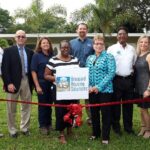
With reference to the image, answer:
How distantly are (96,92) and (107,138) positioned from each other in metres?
0.92

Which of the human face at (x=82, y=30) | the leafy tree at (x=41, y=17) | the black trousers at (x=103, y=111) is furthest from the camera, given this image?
the leafy tree at (x=41, y=17)

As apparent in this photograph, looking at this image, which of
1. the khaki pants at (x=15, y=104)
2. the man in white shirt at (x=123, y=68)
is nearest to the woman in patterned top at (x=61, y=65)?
the khaki pants at (x=15, y=104)

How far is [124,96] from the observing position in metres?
8.52

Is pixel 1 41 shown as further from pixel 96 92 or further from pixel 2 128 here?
pixel 96 92

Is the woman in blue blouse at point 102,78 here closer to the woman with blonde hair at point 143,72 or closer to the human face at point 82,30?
the woman with blonde hair at point 143,72

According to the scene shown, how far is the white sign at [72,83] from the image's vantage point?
759cm

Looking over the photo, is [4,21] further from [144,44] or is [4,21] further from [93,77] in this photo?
[93,77]

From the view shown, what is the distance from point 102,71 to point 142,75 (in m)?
0.97

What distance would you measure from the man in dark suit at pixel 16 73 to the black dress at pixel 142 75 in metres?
2.12

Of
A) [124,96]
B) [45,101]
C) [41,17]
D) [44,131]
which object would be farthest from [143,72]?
[41,17]

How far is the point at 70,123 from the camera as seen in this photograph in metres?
7.91

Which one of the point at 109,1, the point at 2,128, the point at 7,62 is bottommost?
the point at 2,128

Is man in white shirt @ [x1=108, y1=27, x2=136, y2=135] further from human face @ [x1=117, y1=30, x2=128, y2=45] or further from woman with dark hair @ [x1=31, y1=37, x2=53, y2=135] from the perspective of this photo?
woman with dark hair @ [x1=31, y1=37, x2=53, y2=135]

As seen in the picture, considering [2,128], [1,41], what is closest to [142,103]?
[2,128]
